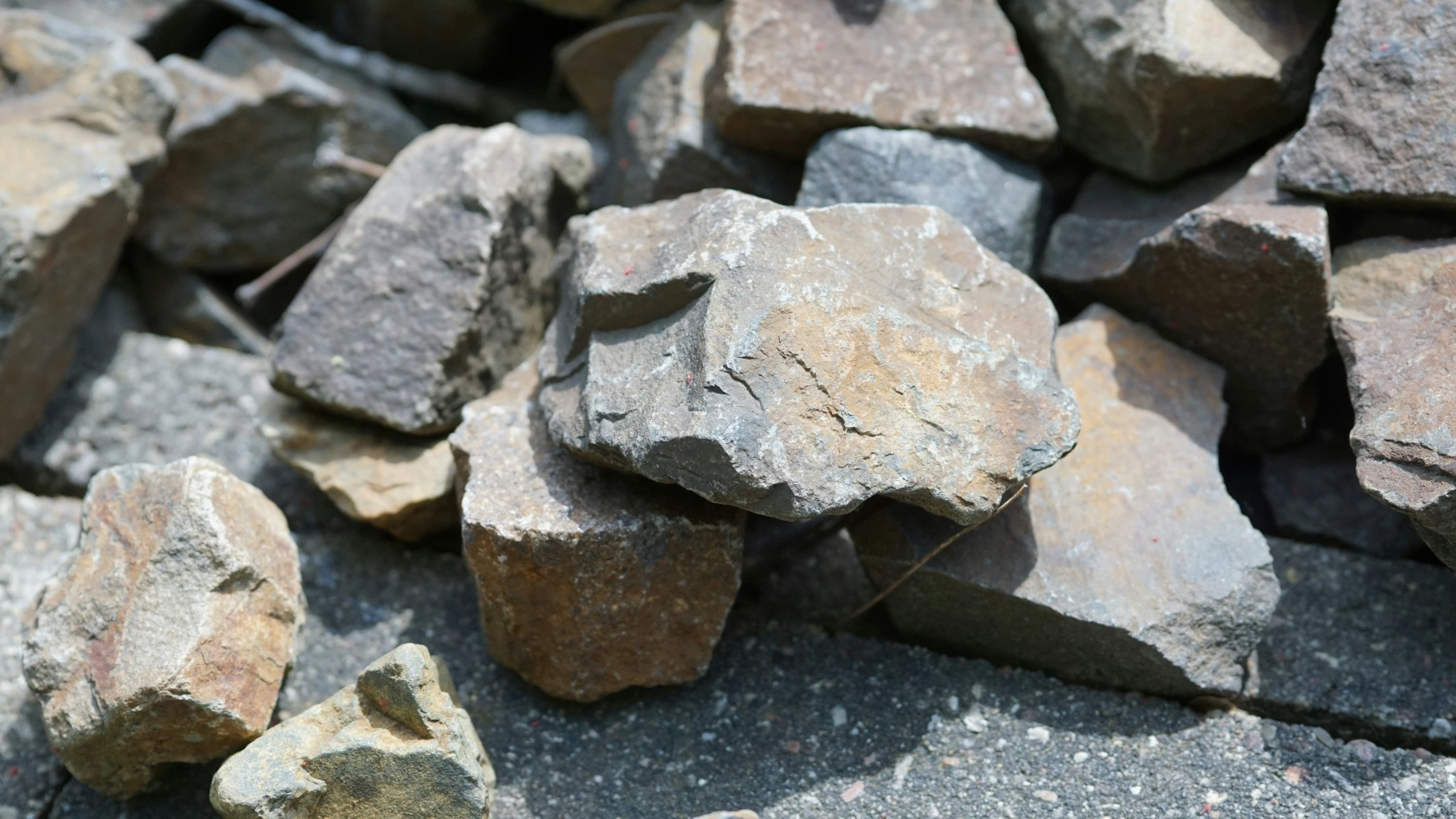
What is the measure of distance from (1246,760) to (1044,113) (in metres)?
1.31

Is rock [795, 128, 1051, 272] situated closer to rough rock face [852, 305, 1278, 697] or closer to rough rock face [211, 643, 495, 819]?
rough rock face [852, 305, 1278, 697]

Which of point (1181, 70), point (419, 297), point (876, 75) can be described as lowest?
point (419, 297)

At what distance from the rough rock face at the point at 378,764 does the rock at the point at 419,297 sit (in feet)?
2.07

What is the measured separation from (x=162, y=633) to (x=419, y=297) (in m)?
0.79

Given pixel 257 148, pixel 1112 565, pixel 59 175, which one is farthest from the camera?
pixel 257 148

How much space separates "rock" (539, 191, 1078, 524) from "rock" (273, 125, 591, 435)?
0.35 m

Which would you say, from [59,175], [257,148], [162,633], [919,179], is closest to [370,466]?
[162,633]

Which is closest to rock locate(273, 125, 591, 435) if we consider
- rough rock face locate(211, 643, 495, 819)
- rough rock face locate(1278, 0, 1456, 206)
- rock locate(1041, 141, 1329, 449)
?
rough rock face locate(211, 643, 495, 819)

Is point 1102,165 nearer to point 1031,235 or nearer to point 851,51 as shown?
point 1031,235

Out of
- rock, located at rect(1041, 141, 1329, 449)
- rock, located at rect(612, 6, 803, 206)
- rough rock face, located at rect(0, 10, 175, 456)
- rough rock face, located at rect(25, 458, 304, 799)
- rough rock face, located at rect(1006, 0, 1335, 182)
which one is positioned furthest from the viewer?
rock, located at rect(612, 6, 803, 206)

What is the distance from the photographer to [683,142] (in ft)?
8.36

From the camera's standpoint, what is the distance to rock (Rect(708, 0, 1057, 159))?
2396mm

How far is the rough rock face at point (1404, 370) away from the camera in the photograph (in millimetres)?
1866

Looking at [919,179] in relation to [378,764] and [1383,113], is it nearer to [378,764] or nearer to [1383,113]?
[1383,113]
